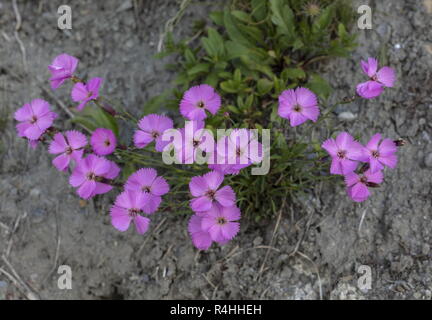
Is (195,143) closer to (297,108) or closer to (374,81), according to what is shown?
(297,108)

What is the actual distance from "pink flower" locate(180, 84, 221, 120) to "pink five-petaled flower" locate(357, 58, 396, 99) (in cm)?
58

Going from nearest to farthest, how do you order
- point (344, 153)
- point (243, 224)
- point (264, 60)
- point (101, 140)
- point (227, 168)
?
1. point (227, 168)
2. point (344, 153)
3. point (101, 140)
4. point (243, 224)
5. point (264, 60)

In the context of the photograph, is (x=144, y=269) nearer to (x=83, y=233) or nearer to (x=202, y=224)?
(x=83, y=233)

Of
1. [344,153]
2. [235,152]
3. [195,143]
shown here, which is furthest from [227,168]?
[344,153]

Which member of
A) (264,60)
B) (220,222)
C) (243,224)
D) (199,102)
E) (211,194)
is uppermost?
(264,60)

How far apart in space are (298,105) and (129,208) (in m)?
0.77

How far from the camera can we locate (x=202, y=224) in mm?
1886

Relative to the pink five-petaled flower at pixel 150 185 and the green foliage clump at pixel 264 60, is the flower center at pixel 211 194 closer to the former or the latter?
the pink five-petaled flower at pixel 150 185

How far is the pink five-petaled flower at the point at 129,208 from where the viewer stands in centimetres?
188

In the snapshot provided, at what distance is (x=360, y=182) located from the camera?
195 cm

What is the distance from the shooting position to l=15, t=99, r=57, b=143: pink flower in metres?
2.05

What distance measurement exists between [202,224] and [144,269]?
2.46ft

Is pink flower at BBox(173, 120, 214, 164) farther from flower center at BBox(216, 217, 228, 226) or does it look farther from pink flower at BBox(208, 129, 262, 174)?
flower center at BBox(216, 217, 228, 226)
